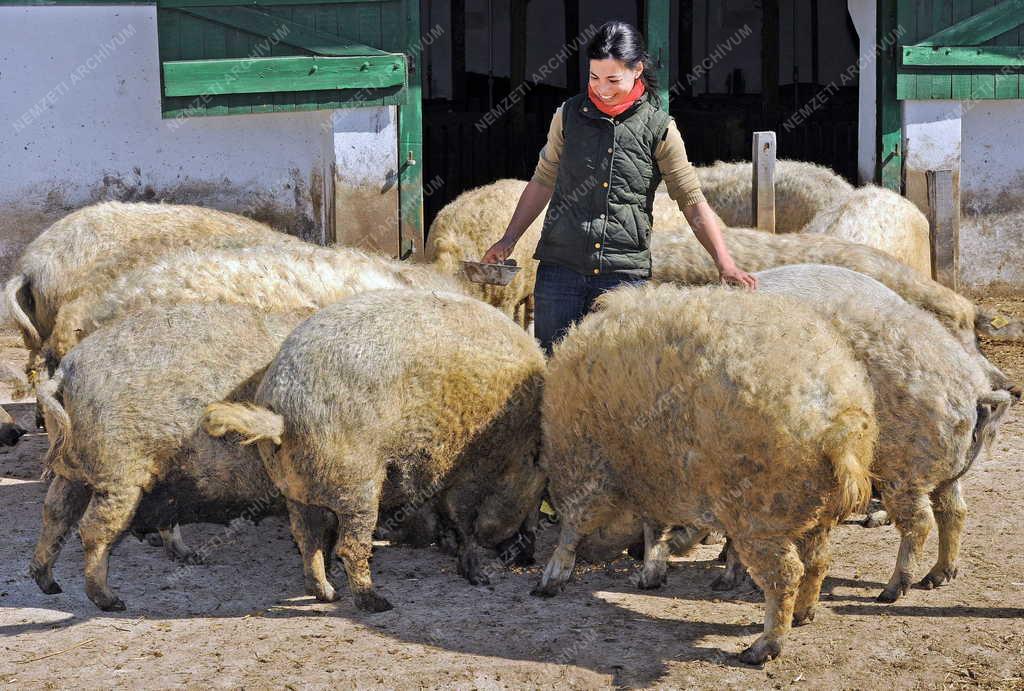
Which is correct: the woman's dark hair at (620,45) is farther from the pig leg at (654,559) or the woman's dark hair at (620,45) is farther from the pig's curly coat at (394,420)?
the pig leg at (654,559)

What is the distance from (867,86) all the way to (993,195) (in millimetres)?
1423

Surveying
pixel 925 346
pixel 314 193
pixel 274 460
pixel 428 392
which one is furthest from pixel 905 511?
pixel 314 193

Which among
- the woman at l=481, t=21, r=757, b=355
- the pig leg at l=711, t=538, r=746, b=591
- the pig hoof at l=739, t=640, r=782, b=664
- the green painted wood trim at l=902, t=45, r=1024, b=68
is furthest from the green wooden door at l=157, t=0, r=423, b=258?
the pig hoof at l=739, t=640, r=782, b=664

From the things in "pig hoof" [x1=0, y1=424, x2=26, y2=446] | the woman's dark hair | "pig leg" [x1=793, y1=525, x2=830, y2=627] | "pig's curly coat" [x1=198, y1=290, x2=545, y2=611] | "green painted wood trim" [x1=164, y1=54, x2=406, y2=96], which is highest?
"green painted wood trim" [x1=164, y1=54, x2=406, y2=96]

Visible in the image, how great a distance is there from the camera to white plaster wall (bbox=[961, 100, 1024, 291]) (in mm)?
10352

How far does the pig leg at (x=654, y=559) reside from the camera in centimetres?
519

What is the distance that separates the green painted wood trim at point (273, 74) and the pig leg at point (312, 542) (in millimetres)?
4745

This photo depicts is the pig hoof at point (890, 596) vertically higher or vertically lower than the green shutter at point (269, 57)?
lower

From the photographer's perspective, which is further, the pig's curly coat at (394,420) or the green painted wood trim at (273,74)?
the green painted wood trim at (273,74)

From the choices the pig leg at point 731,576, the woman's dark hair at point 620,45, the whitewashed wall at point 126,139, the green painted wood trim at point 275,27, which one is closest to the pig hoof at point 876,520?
the pig leg at point 731,576

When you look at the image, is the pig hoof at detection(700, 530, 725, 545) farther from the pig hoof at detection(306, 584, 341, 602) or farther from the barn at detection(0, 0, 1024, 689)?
the pig hoof at detection(306, 584, 341, 602)

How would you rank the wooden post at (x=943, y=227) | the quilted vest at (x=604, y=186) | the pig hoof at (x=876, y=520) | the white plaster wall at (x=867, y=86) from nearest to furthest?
the quilted vest at (x=604, y=186), the pig hoof at (x=876, y=520), the wooden post at (x=943, y=227), the white plaster wall at (x=867, y=86)

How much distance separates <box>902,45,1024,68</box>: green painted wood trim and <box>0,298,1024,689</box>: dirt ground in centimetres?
506

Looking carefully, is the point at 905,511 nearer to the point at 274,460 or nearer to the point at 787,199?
the point at 274,460
